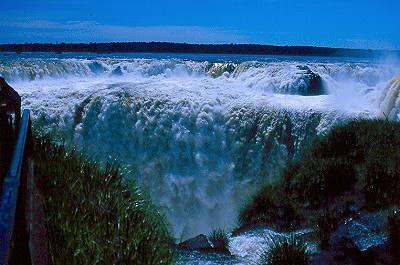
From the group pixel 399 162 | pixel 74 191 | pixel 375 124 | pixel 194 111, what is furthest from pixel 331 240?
pixel 194 111

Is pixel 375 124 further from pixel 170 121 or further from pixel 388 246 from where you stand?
pixel 170 121

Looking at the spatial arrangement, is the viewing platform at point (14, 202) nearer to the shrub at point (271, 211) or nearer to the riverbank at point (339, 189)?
the riverbank at point (339, 189)

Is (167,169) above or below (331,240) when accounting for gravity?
below

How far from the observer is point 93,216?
6.63m

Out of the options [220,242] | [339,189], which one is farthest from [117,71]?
[220,242]

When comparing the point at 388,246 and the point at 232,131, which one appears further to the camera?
the point at 232,131

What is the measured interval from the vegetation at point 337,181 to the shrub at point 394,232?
1560 mm

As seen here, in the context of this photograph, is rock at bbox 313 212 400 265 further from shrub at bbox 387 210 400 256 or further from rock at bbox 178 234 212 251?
rock at bbox 178 234 212 251

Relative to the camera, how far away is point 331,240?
8414 millimetres

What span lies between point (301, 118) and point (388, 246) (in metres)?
11.7

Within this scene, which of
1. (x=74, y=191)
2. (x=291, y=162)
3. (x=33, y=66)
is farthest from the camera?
(x=33, y=66)

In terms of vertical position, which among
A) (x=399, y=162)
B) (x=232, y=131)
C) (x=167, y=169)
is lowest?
(x=167, y=169)

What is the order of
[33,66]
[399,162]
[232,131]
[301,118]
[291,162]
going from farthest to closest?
[33,66], [232,131], [301,118], [291,162], [399,162]

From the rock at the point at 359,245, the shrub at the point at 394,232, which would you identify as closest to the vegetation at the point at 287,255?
the rock at the point at 359,245
